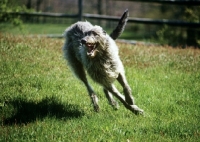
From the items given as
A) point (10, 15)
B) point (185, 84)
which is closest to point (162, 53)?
point (185, 84)

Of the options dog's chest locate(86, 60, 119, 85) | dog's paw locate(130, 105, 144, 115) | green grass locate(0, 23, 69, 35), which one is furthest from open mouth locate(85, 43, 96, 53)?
green grass locate(0, 23, 69, 35)

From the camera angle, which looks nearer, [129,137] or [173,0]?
[129,137]

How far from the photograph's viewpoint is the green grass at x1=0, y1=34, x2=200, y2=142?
173 inches

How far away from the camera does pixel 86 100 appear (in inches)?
239

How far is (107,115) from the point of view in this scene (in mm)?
5168

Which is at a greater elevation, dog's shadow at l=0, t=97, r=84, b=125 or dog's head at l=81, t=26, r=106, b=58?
dog's head at l=81, t=26, r=106, b=58

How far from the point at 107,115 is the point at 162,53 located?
187 inches

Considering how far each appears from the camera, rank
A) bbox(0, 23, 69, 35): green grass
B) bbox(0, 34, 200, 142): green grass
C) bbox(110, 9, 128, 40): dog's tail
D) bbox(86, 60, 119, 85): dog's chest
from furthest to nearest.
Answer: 1. bbox(0, 23, 69, 35): green grass
2. bbox(110, 9, 128, 40): dog's tail
3. bbox(86, 60, 119, 85): dog's chest
4. bbox(0, 34, 200, 142): green grass

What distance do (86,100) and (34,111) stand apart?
1.15m

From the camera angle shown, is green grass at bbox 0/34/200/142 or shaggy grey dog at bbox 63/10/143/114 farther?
shaggy grey dog at bbox 63/10/143/114

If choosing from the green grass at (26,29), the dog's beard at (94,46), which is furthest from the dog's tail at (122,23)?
the green grass at (26,29)

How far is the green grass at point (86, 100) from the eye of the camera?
4383 millimetres

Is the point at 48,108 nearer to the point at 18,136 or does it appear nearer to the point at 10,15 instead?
the point at 18,136

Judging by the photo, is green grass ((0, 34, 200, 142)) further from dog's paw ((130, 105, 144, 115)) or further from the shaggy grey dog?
the shaggy grey dog
